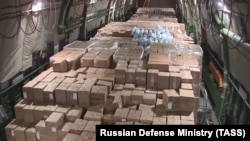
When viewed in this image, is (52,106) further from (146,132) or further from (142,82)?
(146,132)

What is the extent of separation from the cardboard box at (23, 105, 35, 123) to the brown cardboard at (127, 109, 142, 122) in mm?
1704

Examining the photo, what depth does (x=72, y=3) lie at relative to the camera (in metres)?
8.93

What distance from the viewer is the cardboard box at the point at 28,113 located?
4625 mm

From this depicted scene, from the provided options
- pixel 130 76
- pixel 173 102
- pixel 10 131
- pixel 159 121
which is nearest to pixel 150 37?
pixel 130 76

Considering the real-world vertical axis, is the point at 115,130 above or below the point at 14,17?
below

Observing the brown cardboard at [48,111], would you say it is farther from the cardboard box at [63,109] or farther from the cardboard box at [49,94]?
the cardboard box at [49,94]

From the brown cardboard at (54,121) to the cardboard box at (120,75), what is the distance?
4.41ft

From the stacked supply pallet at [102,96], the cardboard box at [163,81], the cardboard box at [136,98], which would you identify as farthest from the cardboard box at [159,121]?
the cardboard box at [163,81]

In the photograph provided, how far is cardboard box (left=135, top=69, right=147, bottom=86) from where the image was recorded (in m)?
5.05

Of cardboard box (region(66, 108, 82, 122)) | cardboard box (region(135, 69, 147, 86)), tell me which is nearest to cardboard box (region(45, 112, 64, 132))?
cardboard box (region(66, 108, 82, 122))

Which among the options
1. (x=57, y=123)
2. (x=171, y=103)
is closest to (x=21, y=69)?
(x=57, y=123)

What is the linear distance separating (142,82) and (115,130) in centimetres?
189
